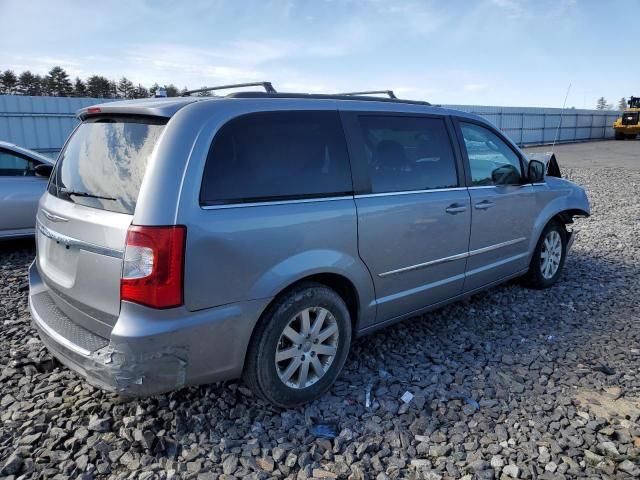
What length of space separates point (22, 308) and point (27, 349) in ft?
3.27

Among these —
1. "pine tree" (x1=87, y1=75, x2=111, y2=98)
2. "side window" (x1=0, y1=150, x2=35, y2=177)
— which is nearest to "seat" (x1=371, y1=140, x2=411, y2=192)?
"side window" (x1=0, y1=150, x2=35, y2=177)

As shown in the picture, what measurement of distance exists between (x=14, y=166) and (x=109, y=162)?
Answer: 14.7ft

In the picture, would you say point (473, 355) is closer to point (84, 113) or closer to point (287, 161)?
point (287, 161)

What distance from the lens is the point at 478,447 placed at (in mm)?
2701

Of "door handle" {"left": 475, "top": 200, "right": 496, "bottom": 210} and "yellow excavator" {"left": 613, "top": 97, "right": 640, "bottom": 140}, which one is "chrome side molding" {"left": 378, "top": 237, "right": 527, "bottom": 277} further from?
"yellow excavator" {"left": 613, "top": 97, "right": 640, "bottom": 140}

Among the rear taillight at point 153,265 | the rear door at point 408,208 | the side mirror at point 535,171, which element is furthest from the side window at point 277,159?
the side mirror at point 535,171

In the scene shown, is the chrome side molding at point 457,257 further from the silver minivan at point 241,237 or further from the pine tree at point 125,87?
the pine tree at point 125,87

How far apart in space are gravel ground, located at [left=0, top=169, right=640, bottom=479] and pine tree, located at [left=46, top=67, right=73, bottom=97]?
48.3 m

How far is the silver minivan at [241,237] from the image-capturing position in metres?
2.39

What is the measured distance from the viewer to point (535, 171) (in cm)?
468

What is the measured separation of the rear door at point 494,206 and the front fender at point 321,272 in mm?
1169

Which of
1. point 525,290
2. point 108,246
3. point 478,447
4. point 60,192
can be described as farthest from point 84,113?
point 525,290

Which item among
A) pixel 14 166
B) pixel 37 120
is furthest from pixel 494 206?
pixel 37 120

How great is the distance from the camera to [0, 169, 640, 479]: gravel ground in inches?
100
